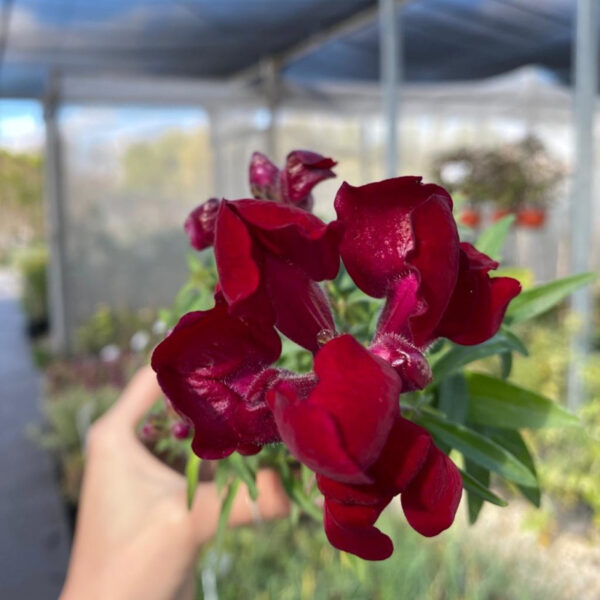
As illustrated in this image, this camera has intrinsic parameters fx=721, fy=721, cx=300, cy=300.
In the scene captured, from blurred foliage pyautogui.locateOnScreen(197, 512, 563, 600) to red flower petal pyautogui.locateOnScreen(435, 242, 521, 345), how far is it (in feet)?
5.36

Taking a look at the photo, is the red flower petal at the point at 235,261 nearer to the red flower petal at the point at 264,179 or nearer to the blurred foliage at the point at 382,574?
the red flower petal at the point at 264,179

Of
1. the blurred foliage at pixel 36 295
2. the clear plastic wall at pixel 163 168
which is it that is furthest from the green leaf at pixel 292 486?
the blurred foliage at pixel 36 295

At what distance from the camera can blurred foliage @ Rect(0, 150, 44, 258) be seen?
19.1m

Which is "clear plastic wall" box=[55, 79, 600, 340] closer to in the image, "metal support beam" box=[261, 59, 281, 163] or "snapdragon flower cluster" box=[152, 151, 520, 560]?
"metal support beam" box=[261, 59, 281, 163]

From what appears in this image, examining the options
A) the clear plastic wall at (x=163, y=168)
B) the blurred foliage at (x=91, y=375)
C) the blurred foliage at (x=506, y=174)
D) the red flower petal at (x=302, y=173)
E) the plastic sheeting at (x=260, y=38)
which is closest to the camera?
the red flower petal at (x=302, y=173)

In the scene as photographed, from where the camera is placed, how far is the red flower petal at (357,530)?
377mm

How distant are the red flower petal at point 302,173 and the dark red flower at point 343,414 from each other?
30 centimetres

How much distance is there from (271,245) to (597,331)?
5566 mm

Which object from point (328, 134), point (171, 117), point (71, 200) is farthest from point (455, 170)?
point (71, 200)

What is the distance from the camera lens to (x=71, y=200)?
7.25 m

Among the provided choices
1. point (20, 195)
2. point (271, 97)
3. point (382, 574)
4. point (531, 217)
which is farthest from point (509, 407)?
point (20, 195)

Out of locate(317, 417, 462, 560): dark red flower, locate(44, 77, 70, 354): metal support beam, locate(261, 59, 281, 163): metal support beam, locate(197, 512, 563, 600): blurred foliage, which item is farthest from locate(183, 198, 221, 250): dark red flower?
locate(44, 77, 70, 354): metal support beam

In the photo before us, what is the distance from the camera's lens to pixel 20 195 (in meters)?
19.1

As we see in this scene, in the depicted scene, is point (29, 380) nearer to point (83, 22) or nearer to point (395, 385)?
point (83, 22)
